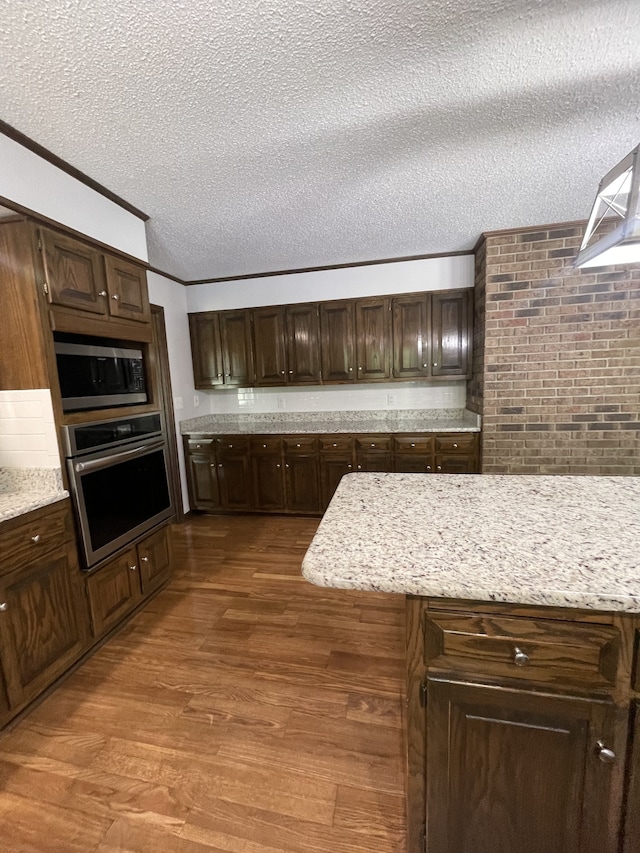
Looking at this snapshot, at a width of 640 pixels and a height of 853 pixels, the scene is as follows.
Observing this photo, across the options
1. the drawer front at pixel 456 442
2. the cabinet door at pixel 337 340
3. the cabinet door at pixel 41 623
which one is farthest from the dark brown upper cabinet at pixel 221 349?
the cabinet door at pixel 41 623

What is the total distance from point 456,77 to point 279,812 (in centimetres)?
271

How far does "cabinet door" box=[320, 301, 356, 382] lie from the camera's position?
3562mm

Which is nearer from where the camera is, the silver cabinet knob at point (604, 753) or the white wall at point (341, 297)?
the silver cabinet knob at point (604, 753)

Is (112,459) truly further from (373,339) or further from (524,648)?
(373,339)

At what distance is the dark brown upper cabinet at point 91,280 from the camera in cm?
168

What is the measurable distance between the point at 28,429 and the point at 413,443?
276 centimetres

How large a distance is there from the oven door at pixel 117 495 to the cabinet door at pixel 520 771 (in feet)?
5.80

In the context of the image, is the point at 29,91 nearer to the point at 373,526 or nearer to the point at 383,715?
the point at 373,526

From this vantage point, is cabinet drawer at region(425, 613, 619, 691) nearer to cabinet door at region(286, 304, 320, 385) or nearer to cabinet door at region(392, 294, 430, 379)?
cabinet door at region(392, 294, 430, 379)

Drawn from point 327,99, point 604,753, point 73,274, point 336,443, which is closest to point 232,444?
point 336,443

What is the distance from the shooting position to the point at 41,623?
5.26 ft

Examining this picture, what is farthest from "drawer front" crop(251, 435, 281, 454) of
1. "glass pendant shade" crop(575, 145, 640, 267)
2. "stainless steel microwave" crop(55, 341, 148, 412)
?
"glass pendant shade" crop(575, 145, 640, 267)

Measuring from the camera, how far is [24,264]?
160 cm

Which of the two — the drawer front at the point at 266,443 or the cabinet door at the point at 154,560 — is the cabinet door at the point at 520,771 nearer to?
the cabinet door at the point at 154,560
